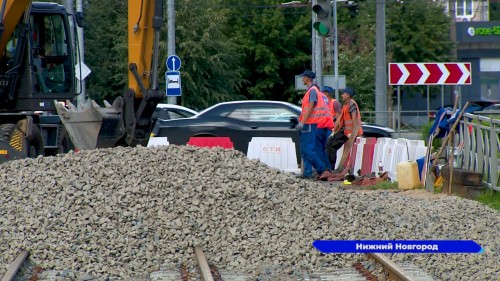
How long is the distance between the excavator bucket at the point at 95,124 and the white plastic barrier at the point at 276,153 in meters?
6.00

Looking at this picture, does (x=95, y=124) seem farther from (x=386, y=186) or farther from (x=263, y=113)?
(x=263, y=113)

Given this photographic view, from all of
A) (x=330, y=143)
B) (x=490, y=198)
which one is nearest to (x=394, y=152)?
(x=330, y=143)

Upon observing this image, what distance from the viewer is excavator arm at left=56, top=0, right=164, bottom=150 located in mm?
15047

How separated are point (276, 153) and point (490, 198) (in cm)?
733

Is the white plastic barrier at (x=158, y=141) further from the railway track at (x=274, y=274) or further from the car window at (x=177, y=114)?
the railway track at (x=274, y=274)

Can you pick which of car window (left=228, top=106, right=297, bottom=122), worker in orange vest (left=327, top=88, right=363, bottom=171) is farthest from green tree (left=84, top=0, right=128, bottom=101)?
worker in orange vest (left=327, top=88, right=363, bottom=171)

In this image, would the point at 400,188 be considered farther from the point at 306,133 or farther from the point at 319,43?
the point at 319,43

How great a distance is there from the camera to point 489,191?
15016 millimetres

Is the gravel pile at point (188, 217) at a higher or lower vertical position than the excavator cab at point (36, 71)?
lower

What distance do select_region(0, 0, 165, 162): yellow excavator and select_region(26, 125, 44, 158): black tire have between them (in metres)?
0.02

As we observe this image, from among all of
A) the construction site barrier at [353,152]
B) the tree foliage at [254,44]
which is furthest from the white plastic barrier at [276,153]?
the tree foliage at [254,44]

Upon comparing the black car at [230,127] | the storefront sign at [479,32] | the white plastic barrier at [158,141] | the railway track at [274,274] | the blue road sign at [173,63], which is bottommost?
the railway track at [274,274]

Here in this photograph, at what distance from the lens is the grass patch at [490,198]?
1422 centimetres

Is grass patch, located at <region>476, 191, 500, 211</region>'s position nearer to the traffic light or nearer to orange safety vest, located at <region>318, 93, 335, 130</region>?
orange safety vest, located at <region>318, 93, 335, 130</region>
